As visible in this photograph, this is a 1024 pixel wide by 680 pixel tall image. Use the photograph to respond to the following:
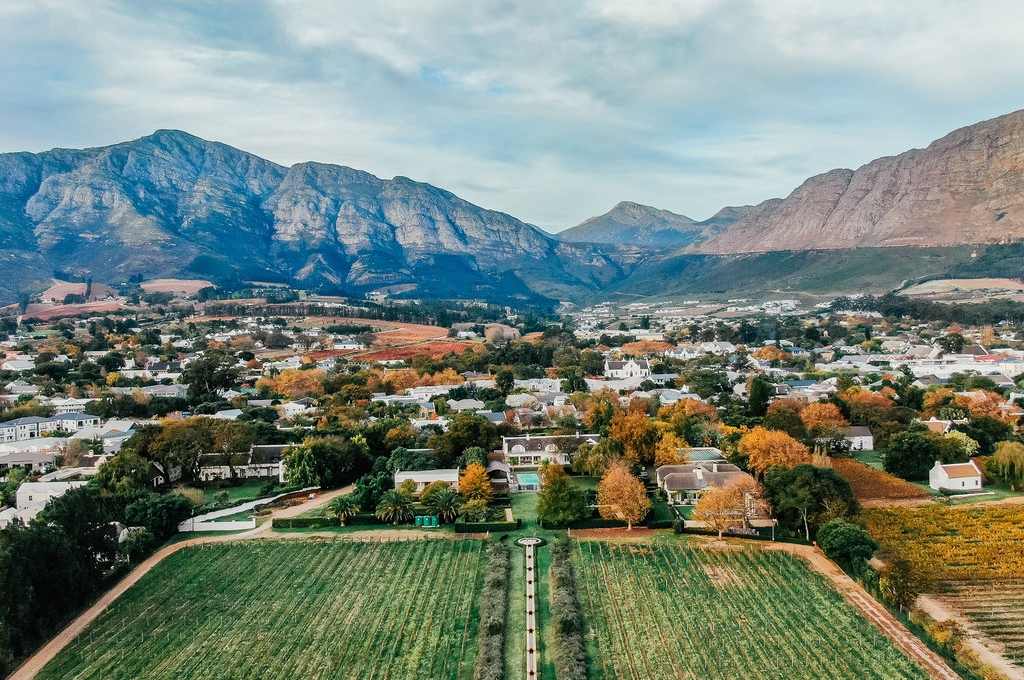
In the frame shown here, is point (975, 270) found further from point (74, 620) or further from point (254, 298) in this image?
point (74, 620)

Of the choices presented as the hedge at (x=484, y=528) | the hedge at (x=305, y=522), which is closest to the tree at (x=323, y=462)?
the hedge at (x=305, y=522)

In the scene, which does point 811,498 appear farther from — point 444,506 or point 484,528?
point 444,506

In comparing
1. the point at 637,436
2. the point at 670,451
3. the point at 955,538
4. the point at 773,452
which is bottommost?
the point at 955,538

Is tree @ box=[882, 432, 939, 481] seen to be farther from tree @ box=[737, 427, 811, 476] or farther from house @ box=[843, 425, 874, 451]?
house @ box=[843, 425, 874, 451]

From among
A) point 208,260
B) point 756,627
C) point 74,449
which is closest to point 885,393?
point 756,627

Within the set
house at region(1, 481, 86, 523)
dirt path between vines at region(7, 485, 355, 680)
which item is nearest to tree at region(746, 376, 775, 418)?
dirt path between vines at region(7, 485, 355, 680)

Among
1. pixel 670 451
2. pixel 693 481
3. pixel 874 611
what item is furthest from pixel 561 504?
pixel 874 611

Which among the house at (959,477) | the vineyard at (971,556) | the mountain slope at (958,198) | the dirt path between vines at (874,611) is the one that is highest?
the mountain slope at (958,198)

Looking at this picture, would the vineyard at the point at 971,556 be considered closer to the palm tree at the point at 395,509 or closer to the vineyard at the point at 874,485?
the vineyard at the point at 874,485

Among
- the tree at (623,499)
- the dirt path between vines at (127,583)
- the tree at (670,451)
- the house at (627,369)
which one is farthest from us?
the house at (627,369)
